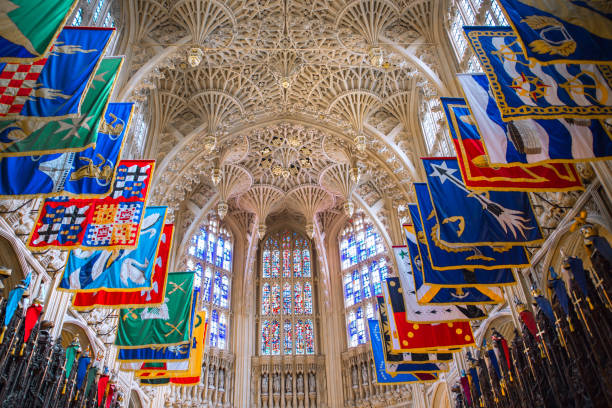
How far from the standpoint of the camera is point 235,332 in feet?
102

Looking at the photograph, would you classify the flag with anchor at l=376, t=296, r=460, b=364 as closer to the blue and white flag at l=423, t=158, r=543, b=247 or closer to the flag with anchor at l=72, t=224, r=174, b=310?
the blue and white flag at l=423, t=158, r=543, b=247

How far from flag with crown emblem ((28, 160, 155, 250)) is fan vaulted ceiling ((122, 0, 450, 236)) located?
7.80m

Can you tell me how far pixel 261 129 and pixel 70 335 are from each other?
1493 centimetres

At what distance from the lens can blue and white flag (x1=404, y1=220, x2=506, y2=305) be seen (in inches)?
465

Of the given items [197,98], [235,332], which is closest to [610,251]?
[197,98]

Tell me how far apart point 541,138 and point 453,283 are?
4.45 m

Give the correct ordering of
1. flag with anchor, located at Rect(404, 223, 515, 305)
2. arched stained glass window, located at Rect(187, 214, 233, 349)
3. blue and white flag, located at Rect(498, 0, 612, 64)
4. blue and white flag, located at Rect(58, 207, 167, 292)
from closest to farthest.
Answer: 1. blue and white flag, located at Rect(498, 0, 612, 64)
2. blue and white flag, located at Rect(58, 207, 167, 292)
3. flag with anchor, located at Rect(404, 223, 515, 305)
4. arched stained glass window, located at Rect(187, 214, 233, 349)

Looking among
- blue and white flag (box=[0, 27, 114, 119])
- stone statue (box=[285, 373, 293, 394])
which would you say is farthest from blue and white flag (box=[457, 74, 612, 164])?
stone statue (box=[285, 373, 293, 394])

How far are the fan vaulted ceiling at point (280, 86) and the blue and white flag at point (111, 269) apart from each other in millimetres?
8202

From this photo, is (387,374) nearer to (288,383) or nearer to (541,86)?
(288,383)

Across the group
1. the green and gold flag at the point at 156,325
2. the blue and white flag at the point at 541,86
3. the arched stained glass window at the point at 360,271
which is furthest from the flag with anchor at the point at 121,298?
the arched stained glass window at the point at 360,271

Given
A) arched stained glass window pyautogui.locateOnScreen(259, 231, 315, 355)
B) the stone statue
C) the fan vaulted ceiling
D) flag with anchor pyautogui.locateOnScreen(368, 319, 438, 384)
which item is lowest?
flag with anchor pyautogui.locateOnScreen(368, 319, 438, 384)

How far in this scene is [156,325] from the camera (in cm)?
1464

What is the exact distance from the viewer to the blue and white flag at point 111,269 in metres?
11.5
